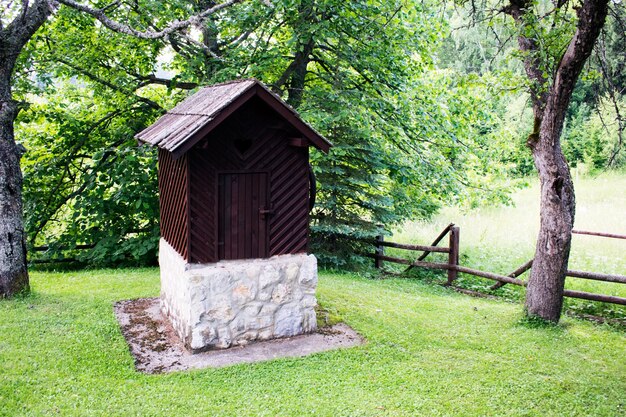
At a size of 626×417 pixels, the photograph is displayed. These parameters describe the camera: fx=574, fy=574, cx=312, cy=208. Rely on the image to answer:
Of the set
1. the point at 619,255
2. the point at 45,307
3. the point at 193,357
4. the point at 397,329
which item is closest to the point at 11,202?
the point at 45,307

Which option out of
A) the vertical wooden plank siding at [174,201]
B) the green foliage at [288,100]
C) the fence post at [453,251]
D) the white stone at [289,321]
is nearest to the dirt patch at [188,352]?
the white stone at [289,321]

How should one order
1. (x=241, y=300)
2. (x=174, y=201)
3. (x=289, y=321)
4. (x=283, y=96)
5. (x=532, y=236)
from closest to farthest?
1. (x=241, y=300)
2. (x=289, y=321)
3. (x=174, y=201)
4. (x=283, y=96)
5. (x=532, y=236)

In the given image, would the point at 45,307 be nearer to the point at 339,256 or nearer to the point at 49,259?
the point at 49,259

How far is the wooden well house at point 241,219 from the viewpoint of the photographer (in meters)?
7.37

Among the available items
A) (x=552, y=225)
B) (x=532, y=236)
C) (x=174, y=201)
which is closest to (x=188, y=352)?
(x=174, y=201)

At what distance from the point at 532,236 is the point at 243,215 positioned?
10.4 meters

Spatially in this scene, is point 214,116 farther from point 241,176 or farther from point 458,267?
point 458,267

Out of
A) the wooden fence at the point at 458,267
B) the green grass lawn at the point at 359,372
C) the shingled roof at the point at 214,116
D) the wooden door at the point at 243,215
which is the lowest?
the green grass lawn at the point at 359,372

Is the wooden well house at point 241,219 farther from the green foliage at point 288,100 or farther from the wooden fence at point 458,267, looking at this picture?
the wooden fence at point 458,267

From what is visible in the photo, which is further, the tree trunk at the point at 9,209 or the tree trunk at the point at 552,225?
the tree trunk at the point at 9,209

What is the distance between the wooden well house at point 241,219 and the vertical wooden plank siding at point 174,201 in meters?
0.03

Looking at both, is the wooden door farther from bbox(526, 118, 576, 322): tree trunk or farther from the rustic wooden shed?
bbox(526, 118, 576, 322): tree trunk

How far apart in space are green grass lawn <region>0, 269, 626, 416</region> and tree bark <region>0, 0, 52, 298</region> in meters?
0.52

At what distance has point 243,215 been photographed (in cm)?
770
